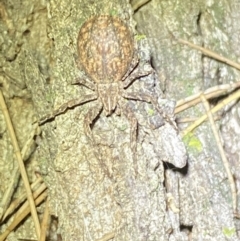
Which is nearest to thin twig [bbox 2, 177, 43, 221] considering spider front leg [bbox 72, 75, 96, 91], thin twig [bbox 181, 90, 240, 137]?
spider front leg [bbox 72, 75, 96, 91]

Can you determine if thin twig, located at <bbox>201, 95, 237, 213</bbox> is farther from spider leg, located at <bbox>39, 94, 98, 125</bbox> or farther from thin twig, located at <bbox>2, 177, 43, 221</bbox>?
thin twig, located at <bbox>2, 177, 43, 221</bbox>

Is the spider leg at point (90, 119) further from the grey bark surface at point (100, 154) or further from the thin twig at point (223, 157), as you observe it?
the thin twig at point (223, 157)

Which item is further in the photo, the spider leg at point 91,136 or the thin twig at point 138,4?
the thin twig at point 138,4

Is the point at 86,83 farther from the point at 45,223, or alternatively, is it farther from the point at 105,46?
the point at 45,223

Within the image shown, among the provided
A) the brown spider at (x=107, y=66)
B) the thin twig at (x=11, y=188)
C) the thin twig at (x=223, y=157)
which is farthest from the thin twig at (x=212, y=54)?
the thin twig at (x=11, y=188)

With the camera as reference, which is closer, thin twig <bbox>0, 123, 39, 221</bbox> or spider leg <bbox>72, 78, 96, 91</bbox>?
spider leg <bbox>72, 78, 96, 91</bbox>

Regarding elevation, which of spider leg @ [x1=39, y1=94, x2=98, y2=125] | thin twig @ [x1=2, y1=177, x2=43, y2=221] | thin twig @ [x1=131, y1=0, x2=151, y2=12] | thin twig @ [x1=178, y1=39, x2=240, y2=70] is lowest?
thin twig @ [x1=2, y1=177, x2=43, y2=221]
